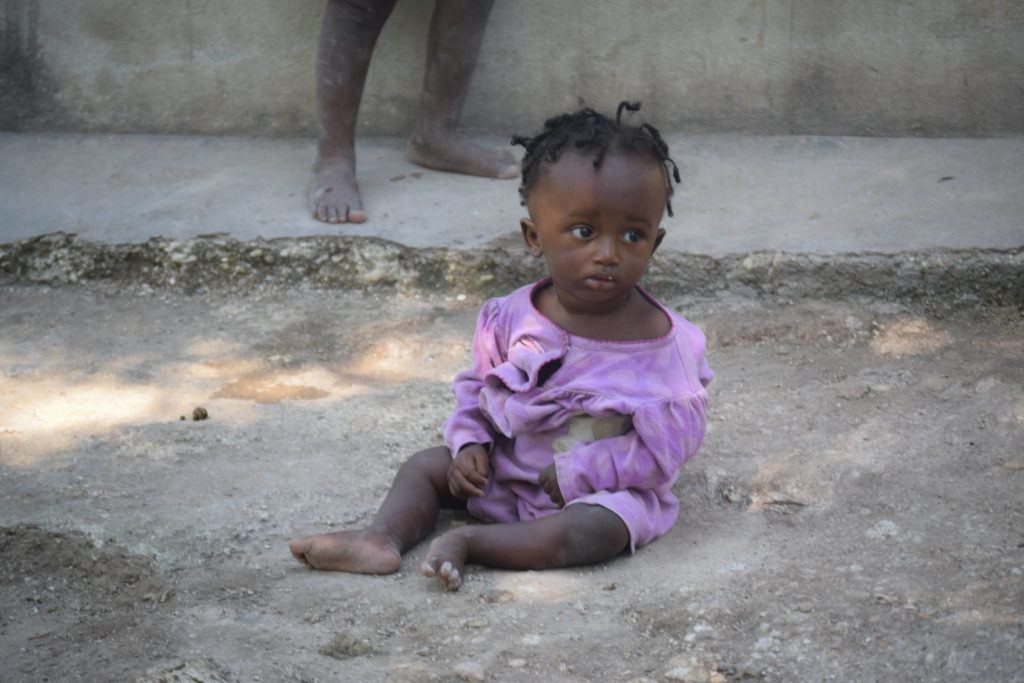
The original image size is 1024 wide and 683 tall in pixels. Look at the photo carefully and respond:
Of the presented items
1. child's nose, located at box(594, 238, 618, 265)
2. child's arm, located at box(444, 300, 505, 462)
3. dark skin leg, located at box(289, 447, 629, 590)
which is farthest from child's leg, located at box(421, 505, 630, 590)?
child's nose, located at box(594, 238, 618, 265)

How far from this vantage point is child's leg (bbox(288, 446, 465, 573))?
2.54 meters

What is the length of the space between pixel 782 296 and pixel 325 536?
6.24ft

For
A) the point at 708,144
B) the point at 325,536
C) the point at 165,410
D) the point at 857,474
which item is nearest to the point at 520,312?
the point at 325,536

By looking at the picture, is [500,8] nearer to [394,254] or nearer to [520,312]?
[394,254]

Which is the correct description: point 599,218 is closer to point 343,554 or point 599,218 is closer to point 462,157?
point 343,554

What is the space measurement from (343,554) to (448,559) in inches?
8.8

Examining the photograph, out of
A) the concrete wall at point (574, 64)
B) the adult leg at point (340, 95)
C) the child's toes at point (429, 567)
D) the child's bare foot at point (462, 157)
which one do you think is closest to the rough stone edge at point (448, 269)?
the adult leg at point (340, 95)

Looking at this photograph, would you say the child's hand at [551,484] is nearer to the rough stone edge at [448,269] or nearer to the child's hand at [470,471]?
the child's hand at [470,471]

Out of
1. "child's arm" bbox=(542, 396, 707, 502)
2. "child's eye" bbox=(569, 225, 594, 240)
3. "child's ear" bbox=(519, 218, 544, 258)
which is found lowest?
"child's arm" bbox=(542, 396, 707, 502)

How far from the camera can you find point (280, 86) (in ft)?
15.5

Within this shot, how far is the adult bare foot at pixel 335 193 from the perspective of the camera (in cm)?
414

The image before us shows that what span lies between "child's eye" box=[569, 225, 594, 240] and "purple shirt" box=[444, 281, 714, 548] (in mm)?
237

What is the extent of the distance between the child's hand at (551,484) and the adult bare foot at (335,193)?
172cm

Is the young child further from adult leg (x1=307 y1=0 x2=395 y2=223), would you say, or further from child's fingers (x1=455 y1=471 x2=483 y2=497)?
adult leg (x1=307 y1=0 x2=395 y2=223)
